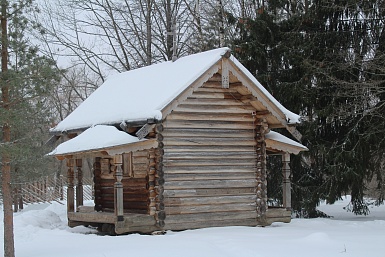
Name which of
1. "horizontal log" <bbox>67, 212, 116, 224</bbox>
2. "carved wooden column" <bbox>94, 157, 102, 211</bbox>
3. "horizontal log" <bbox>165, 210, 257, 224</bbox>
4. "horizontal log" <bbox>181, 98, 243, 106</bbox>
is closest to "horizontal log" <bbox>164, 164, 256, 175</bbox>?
"horizontal log" <bbox>165, 210, 257, 224</bbox>

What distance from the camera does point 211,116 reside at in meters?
18.3

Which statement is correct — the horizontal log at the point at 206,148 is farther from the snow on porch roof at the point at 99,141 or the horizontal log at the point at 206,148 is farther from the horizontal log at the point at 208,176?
the snow on porch roof at the point at 99,141

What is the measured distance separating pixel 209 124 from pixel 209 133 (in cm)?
28

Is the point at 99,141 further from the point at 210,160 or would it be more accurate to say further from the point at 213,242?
the point at 213,242

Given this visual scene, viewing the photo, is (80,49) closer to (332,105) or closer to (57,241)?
(332,105)

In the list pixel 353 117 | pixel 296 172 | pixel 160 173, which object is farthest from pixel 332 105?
pixel 160 173

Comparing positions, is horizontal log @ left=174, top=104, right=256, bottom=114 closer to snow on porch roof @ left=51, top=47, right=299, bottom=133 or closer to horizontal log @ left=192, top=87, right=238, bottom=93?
horizontal log @ left=192, top=87, right=238, bottom=93

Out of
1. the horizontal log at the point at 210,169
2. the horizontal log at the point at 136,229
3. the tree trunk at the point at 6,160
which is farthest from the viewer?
the horizontal log at the point at 210,169

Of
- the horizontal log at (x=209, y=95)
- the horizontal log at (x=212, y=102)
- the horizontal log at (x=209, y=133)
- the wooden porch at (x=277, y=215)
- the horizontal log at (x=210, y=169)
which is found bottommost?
the wooden porch at (x=277, y=215)

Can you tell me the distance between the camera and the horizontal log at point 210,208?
1747cm

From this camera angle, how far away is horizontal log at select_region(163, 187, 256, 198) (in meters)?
17.5

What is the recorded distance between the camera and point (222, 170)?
1850cm

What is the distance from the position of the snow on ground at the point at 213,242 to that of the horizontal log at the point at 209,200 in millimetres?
899

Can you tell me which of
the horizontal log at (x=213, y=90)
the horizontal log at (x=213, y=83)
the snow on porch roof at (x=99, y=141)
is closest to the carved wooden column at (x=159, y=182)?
the snow on porch roof at (x=99, y=141)
